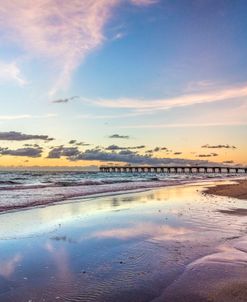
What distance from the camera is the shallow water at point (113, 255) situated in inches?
277

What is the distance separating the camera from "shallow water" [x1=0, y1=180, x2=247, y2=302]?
7.02m

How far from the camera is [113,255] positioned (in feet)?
31.8

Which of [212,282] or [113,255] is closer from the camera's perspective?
[212,282]

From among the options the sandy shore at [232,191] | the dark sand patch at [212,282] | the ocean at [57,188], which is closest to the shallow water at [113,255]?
the dark sand patch at [212,282]

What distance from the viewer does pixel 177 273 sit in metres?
7.96

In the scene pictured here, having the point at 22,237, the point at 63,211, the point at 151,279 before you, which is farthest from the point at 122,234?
the point at 63,211

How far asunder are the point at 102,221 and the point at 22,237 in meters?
4.21

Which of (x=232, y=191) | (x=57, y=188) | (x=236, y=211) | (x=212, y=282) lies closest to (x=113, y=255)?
(x=212, y=282)

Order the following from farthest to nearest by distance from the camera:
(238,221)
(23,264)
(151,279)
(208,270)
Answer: (238,221)
(23,264)
(208,270)
(151,279)

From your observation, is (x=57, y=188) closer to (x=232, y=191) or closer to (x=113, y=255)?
(x=232, y=191)

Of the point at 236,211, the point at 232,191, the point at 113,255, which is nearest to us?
the point at 113,255

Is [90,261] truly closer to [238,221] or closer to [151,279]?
[151,279]

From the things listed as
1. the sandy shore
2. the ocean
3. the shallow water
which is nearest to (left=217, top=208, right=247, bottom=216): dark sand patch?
the shallow water

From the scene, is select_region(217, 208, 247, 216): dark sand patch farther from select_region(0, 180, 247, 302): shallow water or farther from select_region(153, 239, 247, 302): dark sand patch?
select_region(153, 239, 247, 302): dark sand patch
